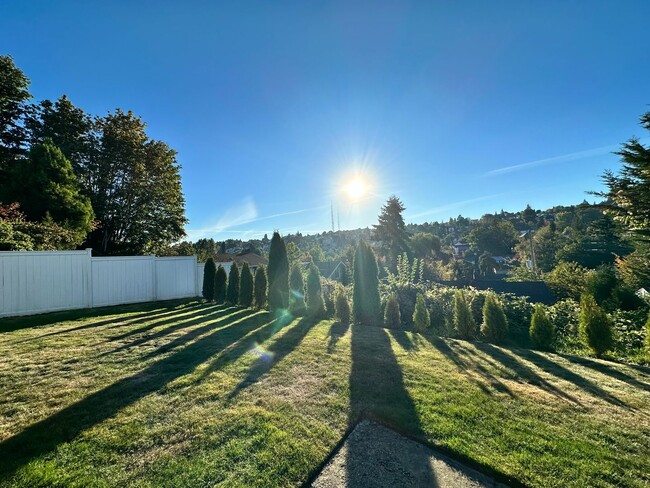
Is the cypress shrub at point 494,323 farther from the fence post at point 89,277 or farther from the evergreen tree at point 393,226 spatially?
the evergreen tree at point 393,226

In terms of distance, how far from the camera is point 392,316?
8.39m

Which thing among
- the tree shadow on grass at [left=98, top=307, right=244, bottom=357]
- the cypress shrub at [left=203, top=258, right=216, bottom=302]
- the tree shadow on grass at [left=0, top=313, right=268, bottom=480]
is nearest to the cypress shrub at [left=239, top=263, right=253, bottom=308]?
the tree shadow on grass at [left=98, top=307, right=244, bottom=357]

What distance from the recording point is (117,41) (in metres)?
7.16

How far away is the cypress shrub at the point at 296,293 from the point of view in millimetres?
10141

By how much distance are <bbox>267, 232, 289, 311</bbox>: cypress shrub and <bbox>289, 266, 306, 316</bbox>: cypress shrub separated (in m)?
0.21

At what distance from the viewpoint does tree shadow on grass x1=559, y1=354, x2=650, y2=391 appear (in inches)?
156

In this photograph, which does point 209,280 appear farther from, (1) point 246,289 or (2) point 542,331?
(2) point 542,331

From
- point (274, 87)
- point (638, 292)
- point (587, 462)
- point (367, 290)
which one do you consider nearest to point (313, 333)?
point (367, 290)

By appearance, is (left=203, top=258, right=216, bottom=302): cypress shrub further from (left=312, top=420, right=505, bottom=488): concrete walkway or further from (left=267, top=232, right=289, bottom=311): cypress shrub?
(left=312, top=420, right=505, bottom=488): concrete walkway

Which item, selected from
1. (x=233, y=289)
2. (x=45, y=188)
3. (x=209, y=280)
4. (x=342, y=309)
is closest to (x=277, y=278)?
(x=233, y=289)

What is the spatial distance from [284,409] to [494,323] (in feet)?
19.4

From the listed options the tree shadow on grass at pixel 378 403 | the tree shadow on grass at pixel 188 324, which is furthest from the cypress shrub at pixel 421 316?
the tree shadow on grass at pixel 188 324

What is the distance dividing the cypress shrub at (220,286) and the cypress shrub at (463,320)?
984 cm

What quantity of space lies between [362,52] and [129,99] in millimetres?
8161
